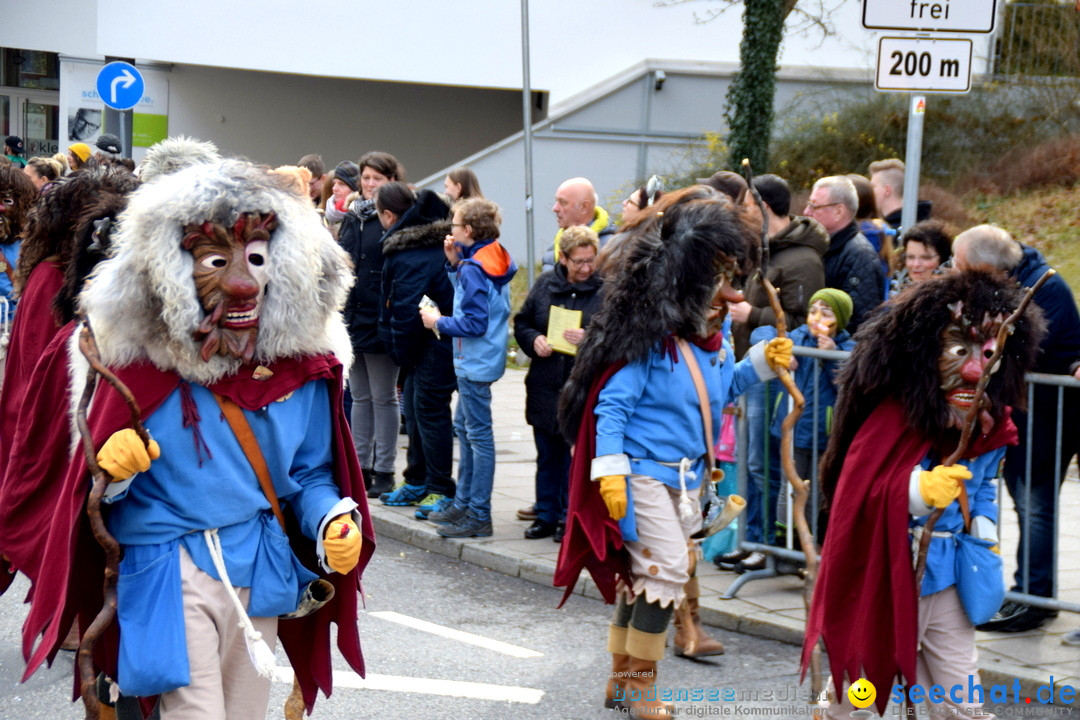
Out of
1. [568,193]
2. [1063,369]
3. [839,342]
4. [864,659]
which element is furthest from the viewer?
[568,193]

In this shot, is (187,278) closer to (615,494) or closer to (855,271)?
(615,494)

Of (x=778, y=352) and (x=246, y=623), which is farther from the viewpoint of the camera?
(x=778, y=352)

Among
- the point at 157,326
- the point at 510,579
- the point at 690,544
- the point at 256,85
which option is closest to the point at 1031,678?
the point at 690,544

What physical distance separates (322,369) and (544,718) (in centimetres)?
200

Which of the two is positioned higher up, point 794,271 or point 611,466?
point 794,271

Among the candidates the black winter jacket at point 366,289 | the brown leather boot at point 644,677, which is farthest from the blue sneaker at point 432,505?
the brown leather boot at point 644,677

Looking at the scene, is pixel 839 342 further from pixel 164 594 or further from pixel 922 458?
pixel 164 594

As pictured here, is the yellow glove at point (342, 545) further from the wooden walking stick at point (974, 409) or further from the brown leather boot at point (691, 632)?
the brown leather boot at point (691, 632)

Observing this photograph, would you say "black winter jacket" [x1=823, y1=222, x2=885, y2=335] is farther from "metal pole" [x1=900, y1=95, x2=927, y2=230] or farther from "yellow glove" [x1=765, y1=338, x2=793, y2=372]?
"yellow glove" [x1=765, y1=338, x2=793, y2=372]

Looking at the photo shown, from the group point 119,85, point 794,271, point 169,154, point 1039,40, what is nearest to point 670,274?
point 794,271

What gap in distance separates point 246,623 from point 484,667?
90.6 inches

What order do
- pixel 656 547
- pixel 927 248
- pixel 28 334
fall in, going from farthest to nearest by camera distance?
pixel 927 248
pixel 28 334
pixel 656 547

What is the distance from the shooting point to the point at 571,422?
493 centimetres

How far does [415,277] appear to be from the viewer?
7668mm
